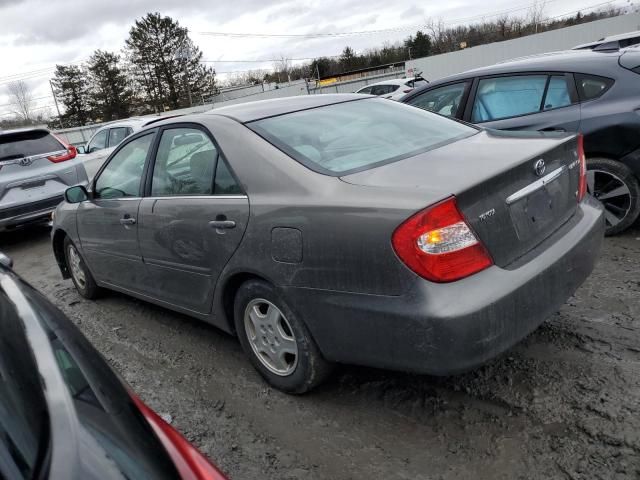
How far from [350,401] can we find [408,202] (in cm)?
124

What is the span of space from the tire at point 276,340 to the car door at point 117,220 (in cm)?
110

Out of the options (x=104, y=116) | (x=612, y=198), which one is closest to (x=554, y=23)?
(x=104, y=116)

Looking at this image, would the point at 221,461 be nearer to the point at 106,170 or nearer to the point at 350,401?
the point at 350,401

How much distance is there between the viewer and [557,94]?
4633 millimetres

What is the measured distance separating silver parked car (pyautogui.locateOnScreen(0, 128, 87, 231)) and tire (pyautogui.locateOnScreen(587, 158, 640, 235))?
275 inches

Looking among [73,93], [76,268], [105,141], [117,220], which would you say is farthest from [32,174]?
[73,93]

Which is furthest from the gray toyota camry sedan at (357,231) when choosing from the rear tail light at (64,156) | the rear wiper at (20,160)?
the rear tail light at (64,156)

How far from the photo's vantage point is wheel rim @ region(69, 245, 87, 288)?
4.88 m

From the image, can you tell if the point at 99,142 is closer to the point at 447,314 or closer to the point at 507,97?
the point at 507,97

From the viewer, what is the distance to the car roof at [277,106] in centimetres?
320

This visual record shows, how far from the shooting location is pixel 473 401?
2.70m

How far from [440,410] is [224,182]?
1.67 meters

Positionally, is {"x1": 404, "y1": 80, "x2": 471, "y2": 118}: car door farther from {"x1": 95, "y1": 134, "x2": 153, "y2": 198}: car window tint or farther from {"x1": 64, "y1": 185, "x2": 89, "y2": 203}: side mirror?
{"x1": 64, "y1": 185, "x2": 89, "y2": 203}: side mirror

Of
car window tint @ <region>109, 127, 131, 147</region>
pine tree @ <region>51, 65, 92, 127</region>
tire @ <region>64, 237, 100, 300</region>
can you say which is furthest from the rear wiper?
pine tree @ <region>51, 65, 92, 127</region>
